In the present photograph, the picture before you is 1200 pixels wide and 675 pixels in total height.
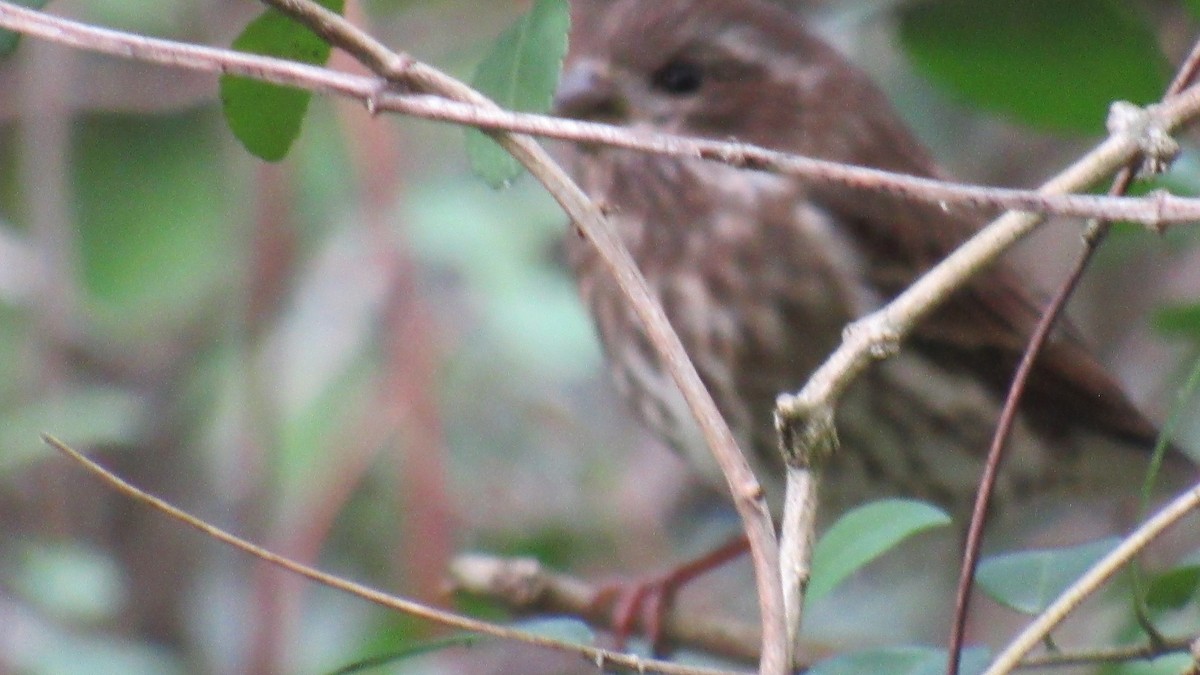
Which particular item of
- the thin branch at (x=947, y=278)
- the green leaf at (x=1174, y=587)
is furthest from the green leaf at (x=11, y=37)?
the green leaf at (x=1174, y=587)

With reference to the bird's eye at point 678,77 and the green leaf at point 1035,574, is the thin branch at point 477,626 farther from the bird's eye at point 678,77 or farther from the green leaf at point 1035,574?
the bird's eye at point 678,77

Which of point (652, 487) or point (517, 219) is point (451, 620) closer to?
point (517, 219)

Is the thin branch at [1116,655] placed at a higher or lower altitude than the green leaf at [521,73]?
lower

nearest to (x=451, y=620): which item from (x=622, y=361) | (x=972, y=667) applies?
(x=972, y=667)

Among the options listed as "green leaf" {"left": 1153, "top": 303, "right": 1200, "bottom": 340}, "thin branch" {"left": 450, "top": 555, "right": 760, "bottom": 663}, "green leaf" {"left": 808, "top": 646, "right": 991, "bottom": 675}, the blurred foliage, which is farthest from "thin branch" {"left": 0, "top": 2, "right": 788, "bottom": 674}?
the blurred foliage

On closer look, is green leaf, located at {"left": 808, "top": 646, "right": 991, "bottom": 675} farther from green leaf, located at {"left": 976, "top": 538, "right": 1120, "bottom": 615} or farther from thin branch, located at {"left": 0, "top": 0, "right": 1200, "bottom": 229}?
thin branch, located at {"left": 0, "top": 0, "right": 1200, "bottom": 229}

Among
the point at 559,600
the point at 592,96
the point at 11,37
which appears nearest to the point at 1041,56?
the point at 592,96
